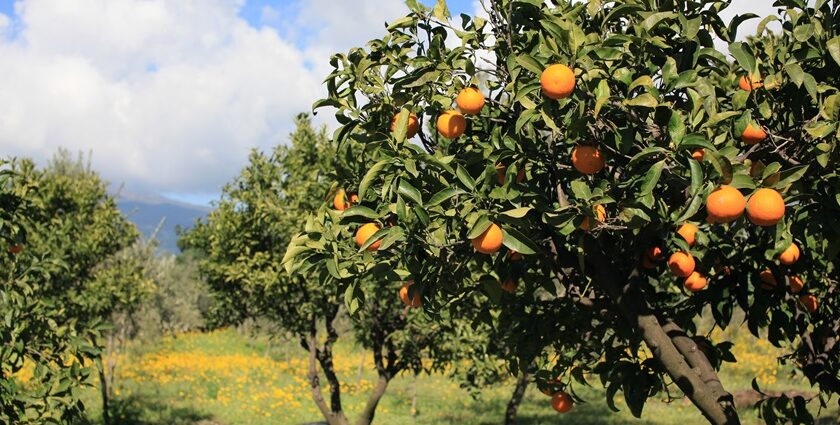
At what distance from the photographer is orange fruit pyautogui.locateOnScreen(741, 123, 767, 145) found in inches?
106

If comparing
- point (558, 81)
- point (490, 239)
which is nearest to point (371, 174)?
point (490, 239)

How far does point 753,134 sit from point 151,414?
14.5 m

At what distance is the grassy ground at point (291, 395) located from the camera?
14.9 meters

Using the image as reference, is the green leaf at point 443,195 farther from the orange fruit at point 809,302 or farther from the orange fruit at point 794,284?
the orange fruit at point 809,302

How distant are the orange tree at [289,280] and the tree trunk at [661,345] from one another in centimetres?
Result: 503

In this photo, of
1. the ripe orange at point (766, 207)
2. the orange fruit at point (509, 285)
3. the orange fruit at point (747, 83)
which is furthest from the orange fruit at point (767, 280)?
A: the ripe orange at point (766, 207)

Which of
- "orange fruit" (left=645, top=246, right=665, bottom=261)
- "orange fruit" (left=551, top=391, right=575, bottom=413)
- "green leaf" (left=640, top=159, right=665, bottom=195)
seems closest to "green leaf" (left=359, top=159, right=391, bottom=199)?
"green leaf" (left=640, top=159, right=665, bottom=195)

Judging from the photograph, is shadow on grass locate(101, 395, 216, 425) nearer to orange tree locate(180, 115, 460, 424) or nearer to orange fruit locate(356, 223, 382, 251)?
orange tree locate(180, 115, 460, 424)

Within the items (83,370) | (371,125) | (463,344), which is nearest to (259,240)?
(463,344)

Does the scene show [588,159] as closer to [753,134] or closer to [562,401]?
[753,134]

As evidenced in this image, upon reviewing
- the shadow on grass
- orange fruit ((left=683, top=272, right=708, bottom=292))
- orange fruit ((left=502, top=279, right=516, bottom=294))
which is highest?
orange fruit ((left=683, top=272, right=708, bottom=292))

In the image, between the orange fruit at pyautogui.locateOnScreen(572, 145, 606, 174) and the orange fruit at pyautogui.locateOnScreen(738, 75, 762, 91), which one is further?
the orange fruit at pyautogui.locateOnScreen(738, 75, 762, 91)

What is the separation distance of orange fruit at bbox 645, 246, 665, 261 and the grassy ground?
9511 mm

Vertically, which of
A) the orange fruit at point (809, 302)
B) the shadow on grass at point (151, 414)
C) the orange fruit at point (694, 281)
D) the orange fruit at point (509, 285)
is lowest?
the shadow on grass at point (151, 414)
